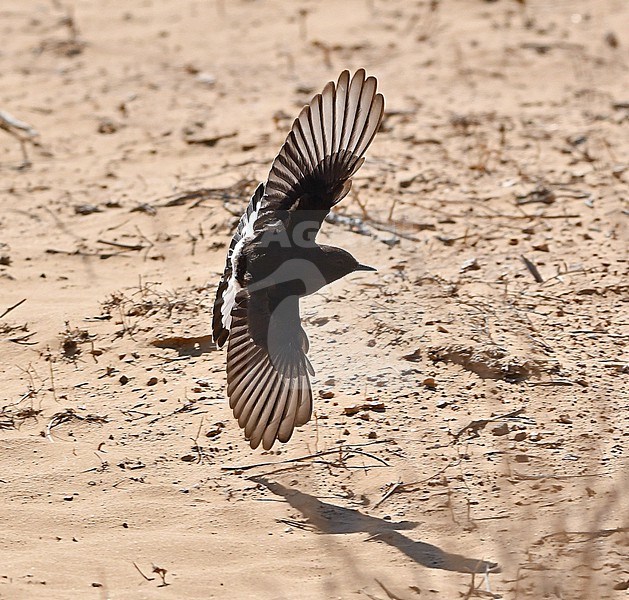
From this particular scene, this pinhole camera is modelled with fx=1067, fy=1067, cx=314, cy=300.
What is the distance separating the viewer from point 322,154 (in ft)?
14.5

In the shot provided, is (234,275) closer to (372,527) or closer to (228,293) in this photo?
(228,293)

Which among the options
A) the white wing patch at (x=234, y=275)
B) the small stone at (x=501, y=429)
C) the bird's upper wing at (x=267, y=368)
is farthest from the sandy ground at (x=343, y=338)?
the white wing patch at (x=234, y=275)

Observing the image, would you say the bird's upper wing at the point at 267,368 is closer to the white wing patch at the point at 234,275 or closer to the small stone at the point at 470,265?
the white wing patch at the point at 234,275

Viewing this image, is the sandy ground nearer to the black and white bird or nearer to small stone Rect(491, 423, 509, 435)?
small stone Rect(491, 423, 509, 435)

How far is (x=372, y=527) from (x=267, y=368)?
742 mm

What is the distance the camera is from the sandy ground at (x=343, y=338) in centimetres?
351

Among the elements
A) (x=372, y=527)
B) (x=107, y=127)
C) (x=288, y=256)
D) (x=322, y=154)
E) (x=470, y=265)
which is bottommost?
(x=372, y=527)

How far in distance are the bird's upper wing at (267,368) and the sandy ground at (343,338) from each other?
0.85ft

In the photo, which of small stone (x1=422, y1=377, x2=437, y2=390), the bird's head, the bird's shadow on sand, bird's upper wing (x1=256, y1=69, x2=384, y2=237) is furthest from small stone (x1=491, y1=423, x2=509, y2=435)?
bird's upper wing (x1=256, y1=69, x2=384, y2=237)

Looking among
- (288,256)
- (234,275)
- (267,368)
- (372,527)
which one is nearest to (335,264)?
(288,256)

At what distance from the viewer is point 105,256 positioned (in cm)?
575

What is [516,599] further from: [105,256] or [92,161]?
[92,161]

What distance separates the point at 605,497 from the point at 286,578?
115cm

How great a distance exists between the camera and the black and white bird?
3975 millimetres
